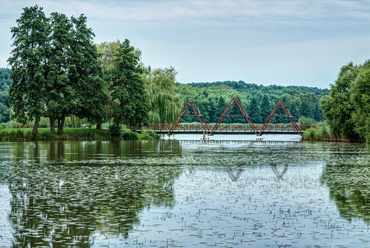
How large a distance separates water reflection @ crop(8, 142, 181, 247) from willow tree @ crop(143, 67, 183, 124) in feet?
174

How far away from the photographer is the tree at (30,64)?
206ft

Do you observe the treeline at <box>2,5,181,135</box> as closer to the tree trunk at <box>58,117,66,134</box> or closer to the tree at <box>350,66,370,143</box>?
the tree trunk at <box>58,117,66,134</box>

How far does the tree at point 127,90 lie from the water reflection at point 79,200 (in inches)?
1769

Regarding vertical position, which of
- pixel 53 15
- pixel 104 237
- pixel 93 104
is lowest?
pixel 104 237

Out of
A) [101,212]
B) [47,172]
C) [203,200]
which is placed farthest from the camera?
[47,172]

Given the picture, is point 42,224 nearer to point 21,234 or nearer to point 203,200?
point 21,234

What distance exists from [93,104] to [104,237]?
56.2 meters

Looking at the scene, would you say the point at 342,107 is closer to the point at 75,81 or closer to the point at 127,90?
the point at 127,90

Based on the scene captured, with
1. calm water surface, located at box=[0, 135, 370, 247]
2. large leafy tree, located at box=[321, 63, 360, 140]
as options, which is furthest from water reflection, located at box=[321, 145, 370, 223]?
large leafy tree, located at box=[321, 63, 360, 140]

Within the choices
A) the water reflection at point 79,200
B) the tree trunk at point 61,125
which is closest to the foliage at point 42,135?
the tree trunk at point 61,125

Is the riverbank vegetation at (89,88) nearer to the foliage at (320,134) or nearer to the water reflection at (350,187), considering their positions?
the foliage at (320,134)

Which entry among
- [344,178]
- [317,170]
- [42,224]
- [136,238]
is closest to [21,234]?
[42,224]

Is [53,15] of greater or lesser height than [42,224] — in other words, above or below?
above

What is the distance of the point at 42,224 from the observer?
42.9 feet
